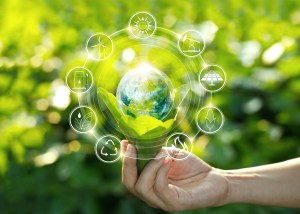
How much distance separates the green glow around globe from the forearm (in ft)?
1.60

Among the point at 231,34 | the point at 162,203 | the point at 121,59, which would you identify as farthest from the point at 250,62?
the point at 162,203

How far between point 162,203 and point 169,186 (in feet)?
0.24

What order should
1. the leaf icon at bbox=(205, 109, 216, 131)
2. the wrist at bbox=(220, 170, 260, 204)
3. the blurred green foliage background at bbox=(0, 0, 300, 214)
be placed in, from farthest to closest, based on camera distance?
the blurred green foliage background at bbox=(0, 0, 300, 214) → the leaf icon at bbox=(205, 109, 216, 131) → the wrist at bbox=(220, 170, 260, 204)

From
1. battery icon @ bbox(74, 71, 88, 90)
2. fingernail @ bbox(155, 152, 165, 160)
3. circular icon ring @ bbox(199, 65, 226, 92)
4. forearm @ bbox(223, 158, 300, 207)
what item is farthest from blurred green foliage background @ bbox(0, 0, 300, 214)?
fingernail @ bbox(155, 152, 165, 160)

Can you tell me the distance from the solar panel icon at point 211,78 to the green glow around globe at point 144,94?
263 millimetres

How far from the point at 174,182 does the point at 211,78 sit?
0.37m

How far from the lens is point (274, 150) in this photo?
3.81 meters

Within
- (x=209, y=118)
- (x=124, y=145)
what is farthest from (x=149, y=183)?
(x=209, y=118)

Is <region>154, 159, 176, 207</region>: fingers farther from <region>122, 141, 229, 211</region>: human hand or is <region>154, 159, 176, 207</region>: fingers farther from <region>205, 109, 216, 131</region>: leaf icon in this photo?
<region>205, 109, 216, 131</region>: leaf icon

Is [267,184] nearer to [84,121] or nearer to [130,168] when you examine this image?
[130,168]

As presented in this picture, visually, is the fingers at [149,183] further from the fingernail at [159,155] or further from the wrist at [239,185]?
the wrist at [239,185]

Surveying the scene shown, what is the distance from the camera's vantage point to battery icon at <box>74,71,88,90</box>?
2.29m

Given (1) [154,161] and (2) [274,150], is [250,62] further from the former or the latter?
(1) [154,161]

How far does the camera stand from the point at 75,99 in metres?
3.79
